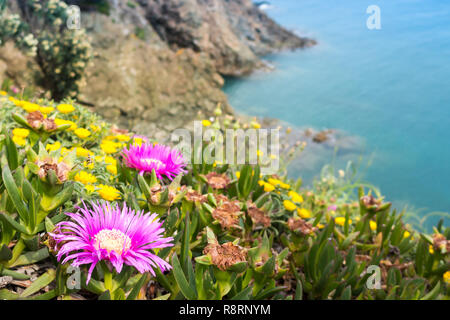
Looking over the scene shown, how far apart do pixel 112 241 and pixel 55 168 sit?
0.94 ft

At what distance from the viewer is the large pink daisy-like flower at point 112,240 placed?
876 mm

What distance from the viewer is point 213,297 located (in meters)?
1.15

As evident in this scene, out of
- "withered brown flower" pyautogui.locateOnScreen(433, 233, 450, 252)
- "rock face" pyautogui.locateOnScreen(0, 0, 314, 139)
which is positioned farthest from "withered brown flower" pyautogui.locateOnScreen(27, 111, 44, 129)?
"rock face" pyautogui.locateOnScreen(0, 0, 314, 139)

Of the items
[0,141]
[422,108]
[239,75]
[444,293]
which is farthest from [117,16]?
[444,293]

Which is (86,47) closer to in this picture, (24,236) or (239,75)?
(24,236)

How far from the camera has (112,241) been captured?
928 mm

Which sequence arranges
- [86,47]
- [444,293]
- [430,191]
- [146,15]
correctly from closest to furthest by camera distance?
[444,293]
[86,47]
[430,191]
[146,15]

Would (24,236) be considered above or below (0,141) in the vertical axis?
below

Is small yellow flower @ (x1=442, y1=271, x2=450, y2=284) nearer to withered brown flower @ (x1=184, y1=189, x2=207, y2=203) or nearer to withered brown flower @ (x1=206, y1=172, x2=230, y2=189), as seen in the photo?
withered brown flower @ (x1=206, y1=172, x2=230, y2=189)

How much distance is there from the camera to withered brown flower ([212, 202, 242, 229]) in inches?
51.3

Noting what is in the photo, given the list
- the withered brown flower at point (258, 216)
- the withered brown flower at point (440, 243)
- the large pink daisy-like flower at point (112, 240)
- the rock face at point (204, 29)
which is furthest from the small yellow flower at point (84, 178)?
the rock face at point (204, 29)

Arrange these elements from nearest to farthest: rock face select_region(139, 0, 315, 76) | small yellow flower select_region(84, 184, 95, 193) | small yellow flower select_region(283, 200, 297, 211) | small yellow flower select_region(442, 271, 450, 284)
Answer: small yellow flower select_region(84, 184, 95, 193) → small yellow flower select_region(442, 271, 450, 284) → small yellow flower select_region(283, 200, 297, 211) → rock face select_region(139, 0, 315, 76)

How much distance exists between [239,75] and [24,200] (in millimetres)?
11048

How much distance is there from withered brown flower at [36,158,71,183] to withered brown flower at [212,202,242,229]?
51cm
